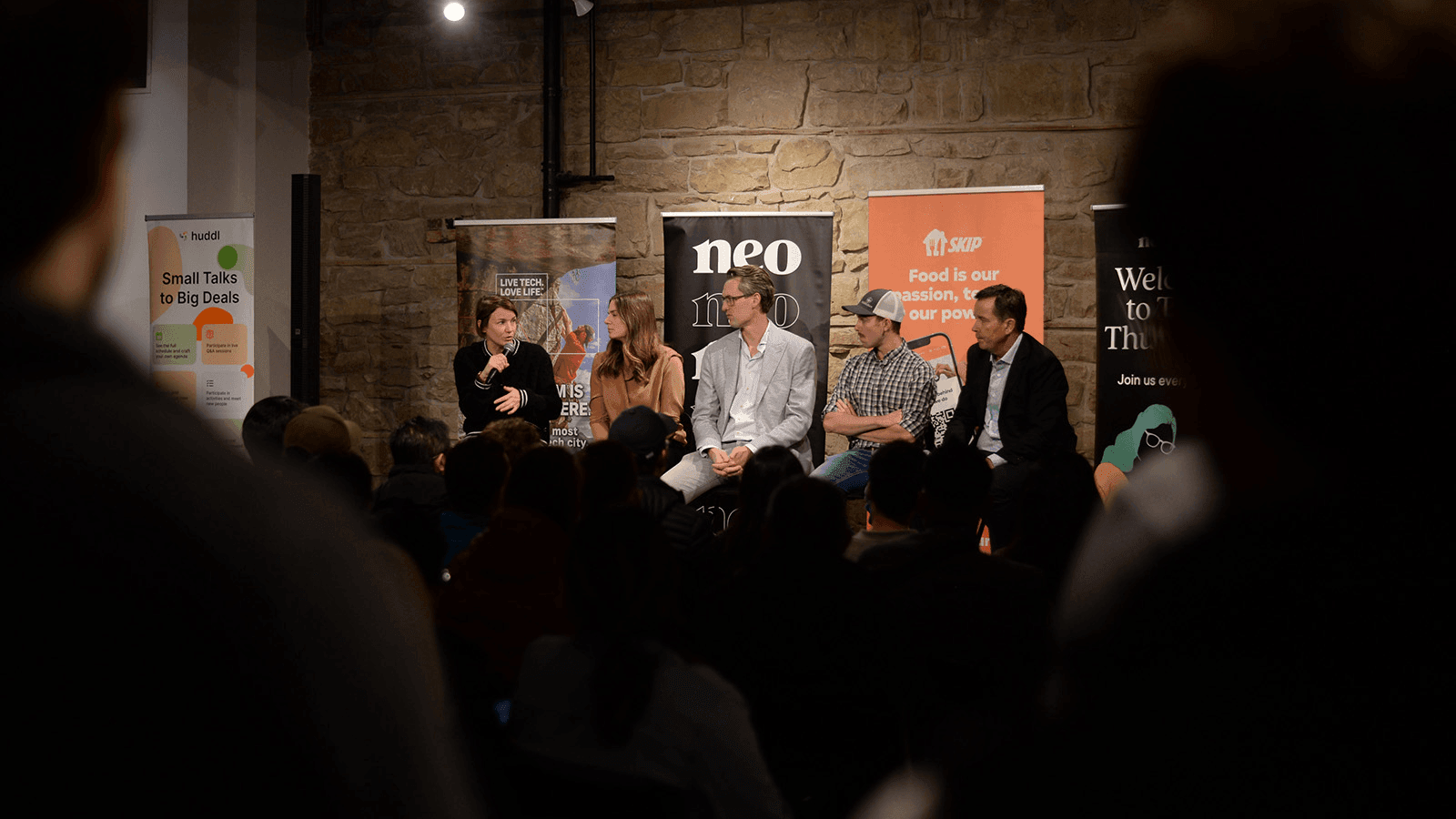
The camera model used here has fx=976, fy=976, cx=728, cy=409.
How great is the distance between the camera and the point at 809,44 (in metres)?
6.70

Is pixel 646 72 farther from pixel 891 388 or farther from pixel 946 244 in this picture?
pixel 891 388

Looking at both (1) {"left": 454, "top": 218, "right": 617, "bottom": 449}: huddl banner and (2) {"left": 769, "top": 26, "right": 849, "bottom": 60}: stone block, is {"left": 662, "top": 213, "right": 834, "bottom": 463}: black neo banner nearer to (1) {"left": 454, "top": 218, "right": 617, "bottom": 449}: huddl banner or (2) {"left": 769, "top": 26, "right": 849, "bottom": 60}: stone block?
(1) {"left": 454, "top": 218, "right": 617, "bottom": 449}: huddl banner

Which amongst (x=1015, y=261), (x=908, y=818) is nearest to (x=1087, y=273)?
(x=1015, y=261)

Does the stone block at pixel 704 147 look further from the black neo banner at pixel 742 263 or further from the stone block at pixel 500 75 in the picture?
the stone block at pixel 500 75

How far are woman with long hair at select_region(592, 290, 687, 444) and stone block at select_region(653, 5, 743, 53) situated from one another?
212cm

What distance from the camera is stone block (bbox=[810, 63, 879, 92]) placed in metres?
6.61

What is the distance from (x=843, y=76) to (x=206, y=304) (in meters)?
4.41

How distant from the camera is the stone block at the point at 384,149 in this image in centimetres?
729

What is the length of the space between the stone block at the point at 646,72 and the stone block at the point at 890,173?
141 cm

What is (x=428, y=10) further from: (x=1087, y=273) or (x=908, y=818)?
(x=908, y=818)

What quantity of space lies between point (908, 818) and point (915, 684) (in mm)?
1066

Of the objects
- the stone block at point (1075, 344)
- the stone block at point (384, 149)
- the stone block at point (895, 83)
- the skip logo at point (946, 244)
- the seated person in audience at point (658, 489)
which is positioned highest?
the stone block at point (895, 83)

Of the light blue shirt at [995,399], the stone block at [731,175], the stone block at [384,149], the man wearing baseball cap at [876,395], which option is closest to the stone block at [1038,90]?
the stone block at [731,175]

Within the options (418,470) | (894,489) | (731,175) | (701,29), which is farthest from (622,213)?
(894,489)
